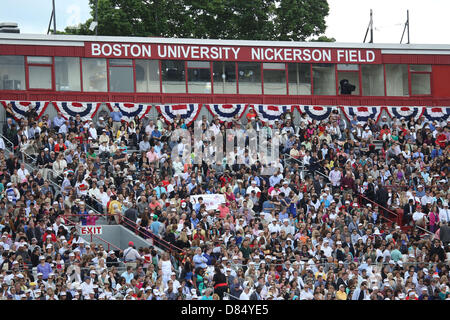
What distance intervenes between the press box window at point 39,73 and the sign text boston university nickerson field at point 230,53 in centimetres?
169

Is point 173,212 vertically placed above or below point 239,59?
below

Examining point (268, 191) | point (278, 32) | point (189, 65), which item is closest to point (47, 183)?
point (268, 191)

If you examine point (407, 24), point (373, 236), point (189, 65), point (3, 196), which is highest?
point (407, 24)

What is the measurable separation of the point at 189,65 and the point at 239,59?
2.13 m

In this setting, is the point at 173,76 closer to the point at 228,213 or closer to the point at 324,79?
the point at 324,79

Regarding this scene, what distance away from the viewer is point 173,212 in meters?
22.3

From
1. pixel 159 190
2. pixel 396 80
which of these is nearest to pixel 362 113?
pixel 396 80

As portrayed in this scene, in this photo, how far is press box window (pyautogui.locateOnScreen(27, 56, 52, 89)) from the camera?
101 feet

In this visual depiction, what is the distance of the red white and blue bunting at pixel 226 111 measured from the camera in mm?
31536

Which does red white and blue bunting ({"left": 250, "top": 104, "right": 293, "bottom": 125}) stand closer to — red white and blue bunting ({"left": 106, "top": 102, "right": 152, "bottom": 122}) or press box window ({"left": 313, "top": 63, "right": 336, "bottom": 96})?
press box window ({"left": 313, "top": 63, "right": 336, "bottom": 96})

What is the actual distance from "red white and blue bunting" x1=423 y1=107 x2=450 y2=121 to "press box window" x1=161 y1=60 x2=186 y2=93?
10.4 m

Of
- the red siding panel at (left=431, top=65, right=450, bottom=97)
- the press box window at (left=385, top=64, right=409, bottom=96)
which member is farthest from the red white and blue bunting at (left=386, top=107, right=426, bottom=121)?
the red siding panel at (left=431, top=65, right=450, bottom=97)

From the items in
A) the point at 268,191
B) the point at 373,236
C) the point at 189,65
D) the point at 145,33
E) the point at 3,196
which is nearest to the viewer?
the point at 3,196
